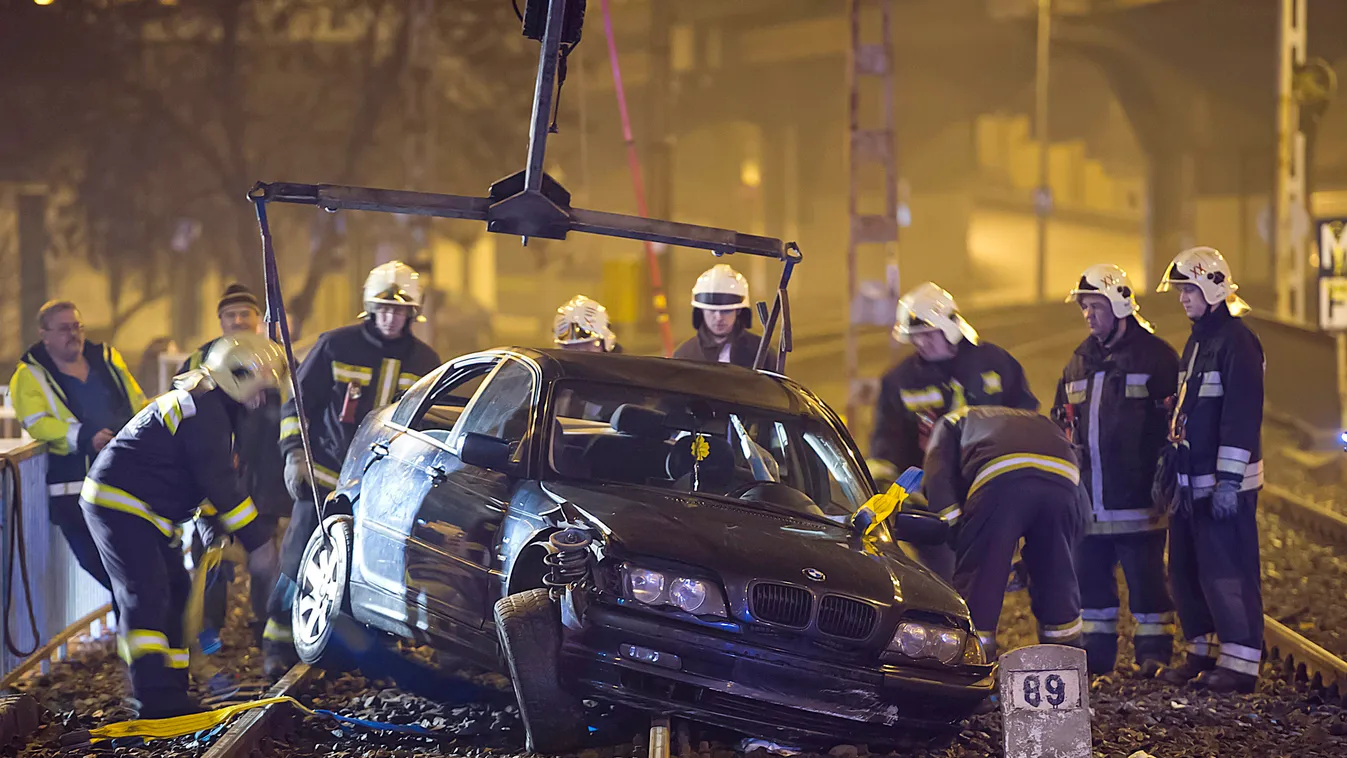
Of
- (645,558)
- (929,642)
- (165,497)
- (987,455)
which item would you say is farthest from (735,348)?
(645,558)

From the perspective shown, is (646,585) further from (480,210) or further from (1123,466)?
(1123,466)

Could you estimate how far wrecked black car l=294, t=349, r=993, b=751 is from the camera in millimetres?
5734

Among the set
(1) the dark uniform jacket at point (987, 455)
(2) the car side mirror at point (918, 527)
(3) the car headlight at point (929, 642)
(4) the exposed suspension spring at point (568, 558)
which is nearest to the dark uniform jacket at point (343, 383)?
(1) the dark uniform jacket at point (987, 455)

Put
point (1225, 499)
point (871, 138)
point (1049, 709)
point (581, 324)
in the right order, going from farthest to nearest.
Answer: point (871, 138)
point (581, 324)
point (1225, 499)
point (1049, 709)

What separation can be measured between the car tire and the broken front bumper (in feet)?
0.20

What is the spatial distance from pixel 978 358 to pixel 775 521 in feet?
7.82

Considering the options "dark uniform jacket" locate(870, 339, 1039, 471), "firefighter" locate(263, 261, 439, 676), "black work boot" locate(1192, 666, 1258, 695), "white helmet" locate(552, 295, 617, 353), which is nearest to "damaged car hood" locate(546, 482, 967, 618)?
"dark uniform jacket" locate(870, 339, 1039, 471)

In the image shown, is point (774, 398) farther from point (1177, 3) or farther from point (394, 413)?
point (1177, 3)

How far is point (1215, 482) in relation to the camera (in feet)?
26.3

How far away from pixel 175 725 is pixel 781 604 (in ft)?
8.86

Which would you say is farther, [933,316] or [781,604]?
[933,316]

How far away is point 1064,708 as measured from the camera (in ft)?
18.2

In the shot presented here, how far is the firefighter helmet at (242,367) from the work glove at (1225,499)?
463cm

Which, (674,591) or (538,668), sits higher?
(674,591)
